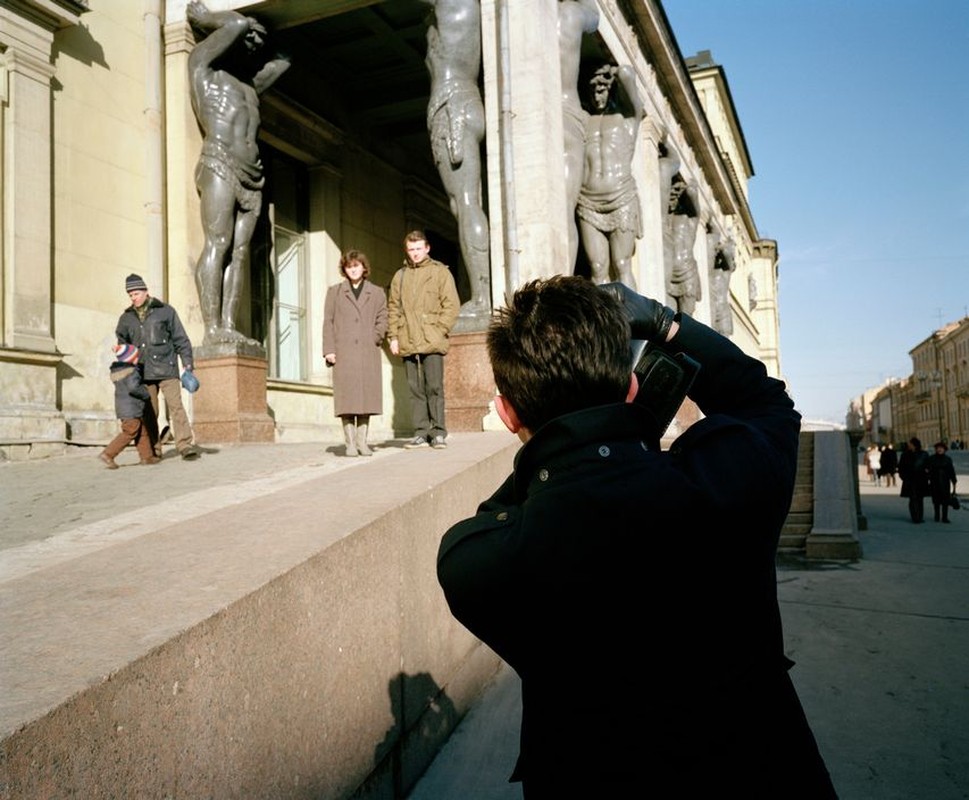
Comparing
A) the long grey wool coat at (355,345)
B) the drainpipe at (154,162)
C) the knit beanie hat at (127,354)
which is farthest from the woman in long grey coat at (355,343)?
the drainpipe at (154,162)

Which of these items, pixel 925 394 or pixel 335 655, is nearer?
pixel 335 655

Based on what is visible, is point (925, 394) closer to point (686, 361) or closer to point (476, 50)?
point (476, 50)

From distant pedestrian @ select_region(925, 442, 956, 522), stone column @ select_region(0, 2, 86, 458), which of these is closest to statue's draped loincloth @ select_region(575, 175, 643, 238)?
distant pedestrian @ select_region(925, 442, 956, 522)

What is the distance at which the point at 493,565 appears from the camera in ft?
3.46

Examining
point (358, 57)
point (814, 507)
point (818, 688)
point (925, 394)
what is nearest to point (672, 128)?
point (358, 57)

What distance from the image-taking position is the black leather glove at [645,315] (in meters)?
1.28

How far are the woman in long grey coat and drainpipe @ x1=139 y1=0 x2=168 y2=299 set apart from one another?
4067 mm

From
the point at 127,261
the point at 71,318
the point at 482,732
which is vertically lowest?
the point at 482,732

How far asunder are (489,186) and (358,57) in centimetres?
616

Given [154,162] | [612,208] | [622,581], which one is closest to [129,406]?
[154,162]

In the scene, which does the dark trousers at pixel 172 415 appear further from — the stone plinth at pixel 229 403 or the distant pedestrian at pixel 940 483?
the distant pedestrian at pixel 940 483

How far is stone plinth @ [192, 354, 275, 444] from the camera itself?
842 cm

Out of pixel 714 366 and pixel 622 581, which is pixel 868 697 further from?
pixel 622 581

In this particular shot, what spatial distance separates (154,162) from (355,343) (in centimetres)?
499
